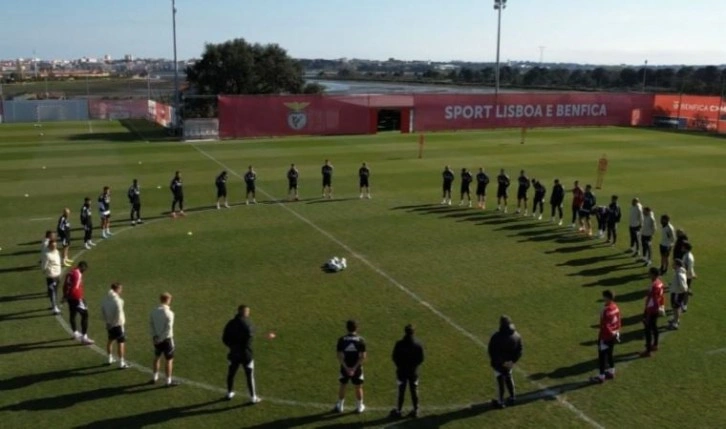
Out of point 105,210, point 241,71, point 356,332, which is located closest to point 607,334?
point 356,332

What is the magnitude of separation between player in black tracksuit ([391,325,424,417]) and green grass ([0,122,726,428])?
0.53 metres

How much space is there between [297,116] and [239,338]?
4033cm

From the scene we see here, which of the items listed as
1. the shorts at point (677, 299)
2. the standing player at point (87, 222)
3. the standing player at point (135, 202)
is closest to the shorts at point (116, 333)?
the standing player at point (87, 222)

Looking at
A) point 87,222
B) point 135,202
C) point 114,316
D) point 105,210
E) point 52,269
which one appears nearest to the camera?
point 114,316

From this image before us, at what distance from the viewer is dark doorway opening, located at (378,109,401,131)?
2099 inches

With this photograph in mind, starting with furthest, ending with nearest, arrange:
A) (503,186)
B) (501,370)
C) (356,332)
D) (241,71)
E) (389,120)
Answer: (241,71) → (389,120) → (503,186) → (356,332) → (501,370)

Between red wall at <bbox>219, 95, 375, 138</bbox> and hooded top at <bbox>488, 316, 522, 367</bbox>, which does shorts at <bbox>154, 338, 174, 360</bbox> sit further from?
red wall at <bbox>219, 95, 375, 138</bbox>

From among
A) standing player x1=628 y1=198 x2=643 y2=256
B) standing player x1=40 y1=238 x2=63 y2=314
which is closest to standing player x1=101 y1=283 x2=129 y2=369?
standing player x1=40 y1=238 x2=63 y2=314

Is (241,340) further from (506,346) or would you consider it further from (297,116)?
(297,116)

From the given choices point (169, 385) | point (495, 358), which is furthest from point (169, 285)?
point (495, 358)

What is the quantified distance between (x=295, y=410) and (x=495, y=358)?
10.6 ft

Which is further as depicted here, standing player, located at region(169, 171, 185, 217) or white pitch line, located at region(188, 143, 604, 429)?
standing player, located at region(169, 171, 185, 217)

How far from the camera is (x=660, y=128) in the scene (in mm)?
57531

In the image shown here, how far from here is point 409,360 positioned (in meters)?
10.2
